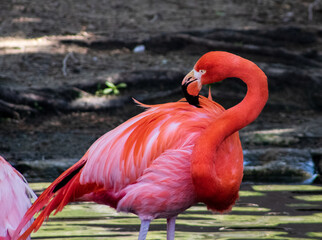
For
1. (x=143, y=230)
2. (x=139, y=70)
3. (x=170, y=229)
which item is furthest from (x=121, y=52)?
(x=143, y=230)

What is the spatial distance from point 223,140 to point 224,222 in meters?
1.33

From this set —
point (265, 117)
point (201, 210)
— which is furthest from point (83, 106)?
point (201, 210)

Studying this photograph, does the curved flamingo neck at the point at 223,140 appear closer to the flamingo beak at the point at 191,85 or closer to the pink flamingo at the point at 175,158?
the pink flamingo at the point at 175,158

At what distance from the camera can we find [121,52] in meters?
8.32

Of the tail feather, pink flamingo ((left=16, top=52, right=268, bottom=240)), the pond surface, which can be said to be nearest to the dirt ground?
the pond surface

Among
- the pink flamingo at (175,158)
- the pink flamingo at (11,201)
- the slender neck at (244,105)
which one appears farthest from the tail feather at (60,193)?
the slender neck at (244,105)

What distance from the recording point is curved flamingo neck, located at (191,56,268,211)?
113 inches

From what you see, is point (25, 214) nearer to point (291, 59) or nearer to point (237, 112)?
point (237, 112)

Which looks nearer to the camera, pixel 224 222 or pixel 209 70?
pixel 209 70

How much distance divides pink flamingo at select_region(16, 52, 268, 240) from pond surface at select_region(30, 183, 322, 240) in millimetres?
561

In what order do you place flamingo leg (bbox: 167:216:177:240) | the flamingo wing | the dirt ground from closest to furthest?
the flamingo wing < flamingo leg (bbox: 167:216:177:240) < the dirt ground

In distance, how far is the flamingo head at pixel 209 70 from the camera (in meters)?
2.86

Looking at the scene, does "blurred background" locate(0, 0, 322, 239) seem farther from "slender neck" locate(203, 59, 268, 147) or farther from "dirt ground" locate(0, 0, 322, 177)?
"slender neck" locate(203, 59, 268, 147)

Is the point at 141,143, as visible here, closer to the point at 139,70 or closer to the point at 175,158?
→ the point at 175,158
